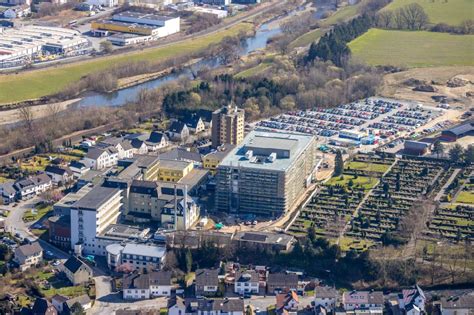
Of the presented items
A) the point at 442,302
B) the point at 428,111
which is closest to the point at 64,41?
the point at 428,111

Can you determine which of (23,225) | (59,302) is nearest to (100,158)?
(23,225)

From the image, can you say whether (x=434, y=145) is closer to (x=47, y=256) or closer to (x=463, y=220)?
(x=463, y=220)

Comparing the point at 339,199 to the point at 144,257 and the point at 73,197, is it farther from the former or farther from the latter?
the point at 73,197

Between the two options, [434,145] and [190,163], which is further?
[434,145]

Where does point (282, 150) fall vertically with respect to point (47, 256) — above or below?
above

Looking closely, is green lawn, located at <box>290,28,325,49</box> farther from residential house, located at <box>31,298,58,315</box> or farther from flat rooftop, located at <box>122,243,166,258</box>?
residential house, located at <box>31,298,58,315</box>

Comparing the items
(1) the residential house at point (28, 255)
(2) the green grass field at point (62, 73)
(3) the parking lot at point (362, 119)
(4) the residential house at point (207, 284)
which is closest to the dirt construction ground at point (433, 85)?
(3) the parking lot at point (362, 119)

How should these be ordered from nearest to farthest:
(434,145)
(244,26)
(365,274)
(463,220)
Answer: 1. (365,274)
2. (463,220)
3. (434,145)
4. (244,26)
